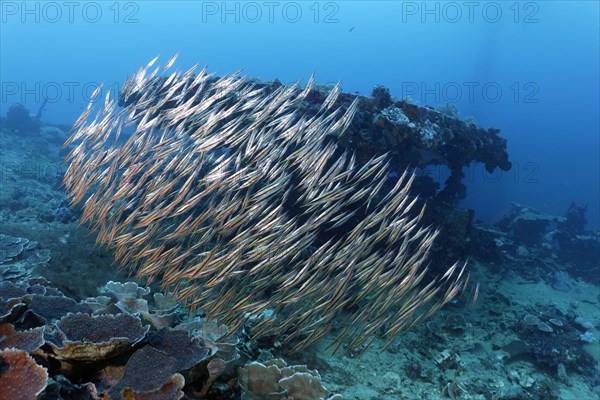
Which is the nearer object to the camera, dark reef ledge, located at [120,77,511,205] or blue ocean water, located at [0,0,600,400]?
blue ocean water, located at [0,0,600,400]

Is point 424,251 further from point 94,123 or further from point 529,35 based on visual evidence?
point 529,35

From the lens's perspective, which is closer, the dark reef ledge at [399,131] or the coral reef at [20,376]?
the coral reef at [20,376]

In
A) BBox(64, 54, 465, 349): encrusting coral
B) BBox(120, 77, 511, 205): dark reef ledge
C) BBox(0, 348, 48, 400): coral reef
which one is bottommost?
BBox(0, 348, 48, 400): coral reef

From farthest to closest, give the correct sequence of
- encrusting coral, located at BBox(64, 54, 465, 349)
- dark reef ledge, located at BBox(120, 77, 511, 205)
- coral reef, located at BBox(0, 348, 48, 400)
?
dark reef ledge, located at BBox(120, 77, 511, 205) < encrusting coral, located at BBox(64, 54, 465, 349) < coral reef, located at BBox(0, 348, 48, 400)

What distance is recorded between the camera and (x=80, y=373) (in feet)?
9.96

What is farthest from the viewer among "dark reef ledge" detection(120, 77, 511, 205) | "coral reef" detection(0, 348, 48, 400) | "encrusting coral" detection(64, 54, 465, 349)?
"dark reef ledge" detection(120, 77, 511, 205)

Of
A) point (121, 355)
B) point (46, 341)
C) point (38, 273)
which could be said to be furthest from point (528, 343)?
point (38, 273)

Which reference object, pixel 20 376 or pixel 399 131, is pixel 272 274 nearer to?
pixel 20 376

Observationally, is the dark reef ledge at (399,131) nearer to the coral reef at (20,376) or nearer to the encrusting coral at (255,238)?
the encrusting coral at (255,238)

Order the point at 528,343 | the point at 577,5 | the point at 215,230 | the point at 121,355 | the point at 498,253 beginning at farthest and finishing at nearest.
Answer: the point at 577,5 < the point at 498,253 < the point at 528,343 < the point at 215,230 < the point at 121,355

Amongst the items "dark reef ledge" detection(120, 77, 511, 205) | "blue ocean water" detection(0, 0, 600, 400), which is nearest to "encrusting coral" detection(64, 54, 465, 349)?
"blue ocean water" detection(0, 0, 600, 400)

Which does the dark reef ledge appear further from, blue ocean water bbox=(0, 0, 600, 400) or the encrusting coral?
the encrusting coral

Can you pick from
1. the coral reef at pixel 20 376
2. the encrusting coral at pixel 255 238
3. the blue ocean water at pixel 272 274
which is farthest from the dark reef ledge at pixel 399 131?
the coral reef at pixel 20 376

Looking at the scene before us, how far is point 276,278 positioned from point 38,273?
3.64 metres
